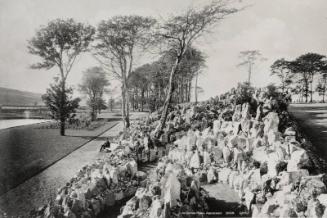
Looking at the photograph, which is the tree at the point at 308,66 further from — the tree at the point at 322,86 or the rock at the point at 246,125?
the rock at the point at 246,125

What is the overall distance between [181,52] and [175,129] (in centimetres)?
479

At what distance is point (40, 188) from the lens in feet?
31.7

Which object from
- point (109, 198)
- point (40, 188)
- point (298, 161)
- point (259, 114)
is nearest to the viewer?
point (298, 161)

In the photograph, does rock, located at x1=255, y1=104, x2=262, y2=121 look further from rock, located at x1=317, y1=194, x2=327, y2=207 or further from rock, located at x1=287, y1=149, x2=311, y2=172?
rock, located at x1=317, y1=194, x2=327, y2=207

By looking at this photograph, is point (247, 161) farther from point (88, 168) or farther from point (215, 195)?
point (88, 168)

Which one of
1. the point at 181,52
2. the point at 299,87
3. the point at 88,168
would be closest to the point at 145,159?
the point at 88,168

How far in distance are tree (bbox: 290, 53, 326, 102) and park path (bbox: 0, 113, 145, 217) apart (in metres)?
44.9

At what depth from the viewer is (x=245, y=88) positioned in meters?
13.9

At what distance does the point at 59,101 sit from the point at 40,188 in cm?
1393

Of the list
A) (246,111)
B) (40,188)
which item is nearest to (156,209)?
(40,188)

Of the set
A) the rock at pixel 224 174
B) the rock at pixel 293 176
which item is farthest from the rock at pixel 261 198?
the rock at pixel 224 174

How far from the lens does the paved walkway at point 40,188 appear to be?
8.12 metres

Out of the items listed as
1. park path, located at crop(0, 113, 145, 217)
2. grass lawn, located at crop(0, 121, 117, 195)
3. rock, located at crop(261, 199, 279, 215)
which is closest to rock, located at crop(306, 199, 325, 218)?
rock, located at crop(261, 199, 279, 215)

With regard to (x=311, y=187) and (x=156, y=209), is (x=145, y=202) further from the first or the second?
(x=311, y=187)
